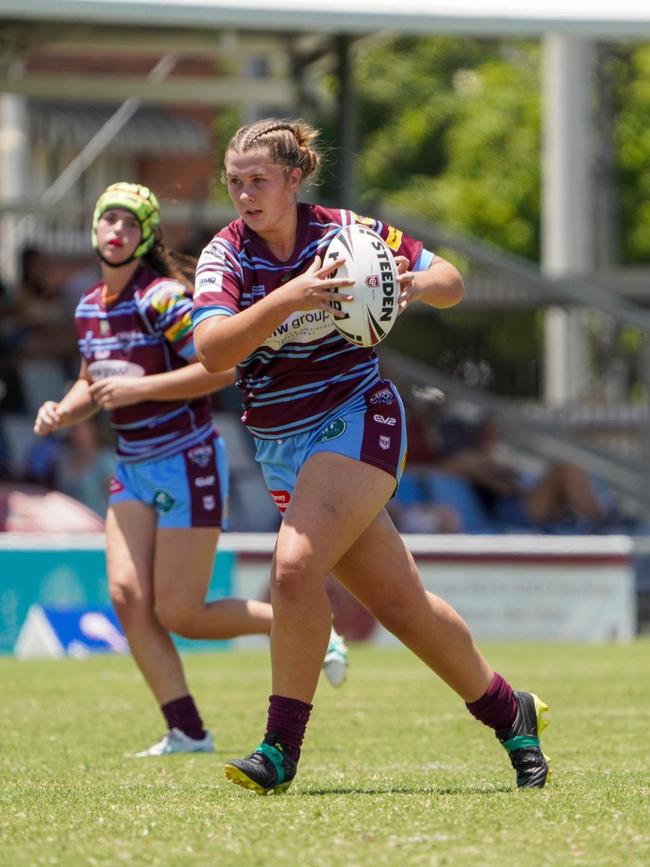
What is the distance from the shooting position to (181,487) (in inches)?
294

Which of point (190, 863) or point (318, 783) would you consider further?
point (318, 783)

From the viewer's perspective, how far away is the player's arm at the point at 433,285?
5.62 m

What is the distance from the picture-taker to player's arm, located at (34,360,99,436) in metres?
7.47

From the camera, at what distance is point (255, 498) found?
1792 cm

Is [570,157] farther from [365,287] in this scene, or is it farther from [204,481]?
[365,287]

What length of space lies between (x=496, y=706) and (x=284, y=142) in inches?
72.0

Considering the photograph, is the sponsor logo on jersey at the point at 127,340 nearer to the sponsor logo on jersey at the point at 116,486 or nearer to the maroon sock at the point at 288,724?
the sponsor logo on jersey at the point at 116,486

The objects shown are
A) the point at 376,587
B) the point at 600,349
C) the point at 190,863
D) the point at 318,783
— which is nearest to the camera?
the point at 190,863

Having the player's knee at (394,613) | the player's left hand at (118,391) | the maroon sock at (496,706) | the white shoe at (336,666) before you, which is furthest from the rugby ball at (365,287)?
the white shoe at (336,666)

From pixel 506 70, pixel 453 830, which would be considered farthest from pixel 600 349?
pixel 506 70

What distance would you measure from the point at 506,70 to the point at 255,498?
104 feet

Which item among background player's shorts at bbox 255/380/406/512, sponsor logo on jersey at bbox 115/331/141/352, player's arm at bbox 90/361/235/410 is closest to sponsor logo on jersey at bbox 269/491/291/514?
background player's shorts at bbox 255/380/406/512

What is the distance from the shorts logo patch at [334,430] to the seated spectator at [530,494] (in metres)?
13.0

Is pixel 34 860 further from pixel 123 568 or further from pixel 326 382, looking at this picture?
pixel 123 568
